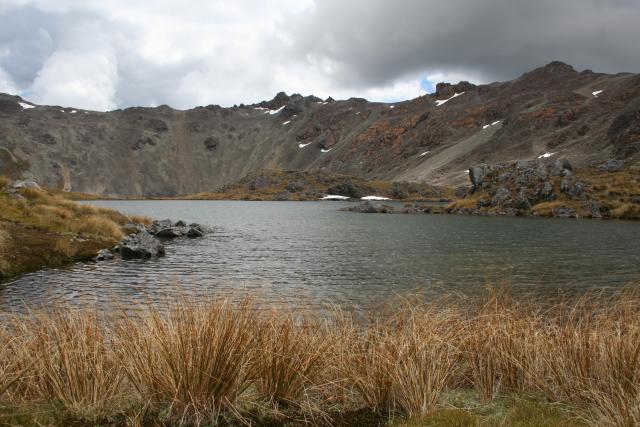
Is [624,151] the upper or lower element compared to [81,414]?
upper

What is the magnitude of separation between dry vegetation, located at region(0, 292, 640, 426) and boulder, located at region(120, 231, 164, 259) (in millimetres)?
29579

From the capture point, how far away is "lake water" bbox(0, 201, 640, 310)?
78.8ft

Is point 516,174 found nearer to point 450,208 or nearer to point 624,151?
point 450,208

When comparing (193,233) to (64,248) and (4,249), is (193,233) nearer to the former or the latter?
(64,248)

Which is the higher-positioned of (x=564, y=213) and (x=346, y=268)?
(x=564, y=213)

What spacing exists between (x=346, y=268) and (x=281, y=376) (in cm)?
2738

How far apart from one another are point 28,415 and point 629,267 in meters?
38.7

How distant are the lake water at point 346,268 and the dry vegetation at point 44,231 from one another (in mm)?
1633

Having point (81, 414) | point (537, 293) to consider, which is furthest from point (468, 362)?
point (537, 293)

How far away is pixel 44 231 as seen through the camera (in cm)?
3375

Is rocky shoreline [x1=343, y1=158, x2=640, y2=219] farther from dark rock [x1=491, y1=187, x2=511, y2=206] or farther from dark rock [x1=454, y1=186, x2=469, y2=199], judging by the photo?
dark rock [x1=454, y1=186, x2=469, y2=199]

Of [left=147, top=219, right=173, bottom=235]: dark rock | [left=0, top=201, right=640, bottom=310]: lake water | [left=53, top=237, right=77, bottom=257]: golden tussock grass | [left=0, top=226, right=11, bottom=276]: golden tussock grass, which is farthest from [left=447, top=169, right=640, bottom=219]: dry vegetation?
[left=0, top=226, right=11, bottom=276]: golden tussock grass

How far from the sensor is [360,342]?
895 cm

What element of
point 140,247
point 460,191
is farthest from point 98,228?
point 460,191
